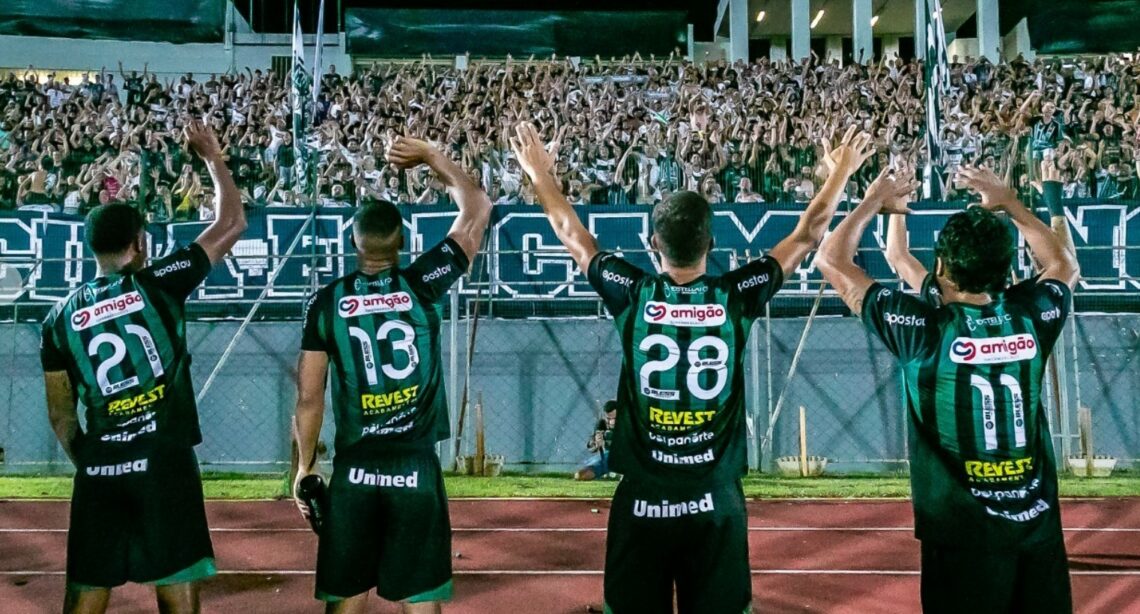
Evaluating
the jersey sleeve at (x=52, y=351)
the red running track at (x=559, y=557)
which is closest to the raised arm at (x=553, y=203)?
the jersey sleeve at (x=52, y=351)

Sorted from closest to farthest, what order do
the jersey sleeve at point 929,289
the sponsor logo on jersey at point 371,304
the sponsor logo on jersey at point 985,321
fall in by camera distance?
1. the sponsor logo on jersey at point 985,321
2. the jersey sleeve at point 929,289
3. the sponsor logo on jersey at point 371,304

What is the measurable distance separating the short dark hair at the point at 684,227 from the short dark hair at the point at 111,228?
2.39 meters

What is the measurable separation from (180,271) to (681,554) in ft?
8.48

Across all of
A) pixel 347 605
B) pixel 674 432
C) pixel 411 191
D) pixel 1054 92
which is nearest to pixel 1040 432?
pixel 674 432

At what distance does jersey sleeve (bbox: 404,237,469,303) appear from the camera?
4613 mm

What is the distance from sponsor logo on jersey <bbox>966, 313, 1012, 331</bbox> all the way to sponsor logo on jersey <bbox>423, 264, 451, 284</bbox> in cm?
223

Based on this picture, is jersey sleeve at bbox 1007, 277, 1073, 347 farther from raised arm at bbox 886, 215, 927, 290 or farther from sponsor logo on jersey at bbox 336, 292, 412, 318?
sponsor logo on jersey at bbox 336, 292, 412, 318

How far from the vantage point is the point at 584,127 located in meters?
18.3

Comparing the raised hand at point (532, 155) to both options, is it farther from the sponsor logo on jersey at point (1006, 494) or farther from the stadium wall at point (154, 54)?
the stadium wall at point (154, 54)

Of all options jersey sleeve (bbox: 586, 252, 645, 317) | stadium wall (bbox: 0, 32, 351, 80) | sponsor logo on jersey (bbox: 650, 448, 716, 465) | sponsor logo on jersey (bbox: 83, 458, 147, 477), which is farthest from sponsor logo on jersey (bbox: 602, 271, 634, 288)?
stadium wall (bbox: 0, 32, 351, 80)

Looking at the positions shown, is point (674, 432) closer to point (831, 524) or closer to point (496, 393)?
point (831, 524)

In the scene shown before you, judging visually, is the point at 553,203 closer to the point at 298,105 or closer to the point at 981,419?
the point at 981,419

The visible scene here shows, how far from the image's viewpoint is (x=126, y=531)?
4.53 metres

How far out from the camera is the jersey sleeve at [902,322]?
3945mm
